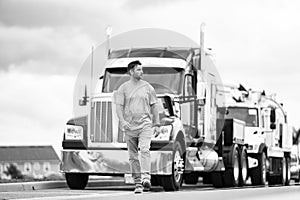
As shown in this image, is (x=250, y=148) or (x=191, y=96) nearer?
(x=191, y=96)

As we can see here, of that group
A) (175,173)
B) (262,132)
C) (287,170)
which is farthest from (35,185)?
(287,170)

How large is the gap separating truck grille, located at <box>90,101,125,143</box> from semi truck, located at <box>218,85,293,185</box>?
5213 millimetres

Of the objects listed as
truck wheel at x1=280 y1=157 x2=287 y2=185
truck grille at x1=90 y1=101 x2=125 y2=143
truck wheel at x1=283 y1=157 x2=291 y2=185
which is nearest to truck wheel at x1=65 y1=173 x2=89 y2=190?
truck grille at x1=90 y1=101 x2=125 y2=143

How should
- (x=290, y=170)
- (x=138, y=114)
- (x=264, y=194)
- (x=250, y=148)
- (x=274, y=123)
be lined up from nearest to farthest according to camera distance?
(x=264, y=194) < (x=138, y=114) < (x=250, y=148) < (x=274, y=123) < (x=290, y=170)

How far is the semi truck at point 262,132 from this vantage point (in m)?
26.0

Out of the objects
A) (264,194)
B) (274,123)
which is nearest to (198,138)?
(274,123)

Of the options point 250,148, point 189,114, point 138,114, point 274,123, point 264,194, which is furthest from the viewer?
point 274,123

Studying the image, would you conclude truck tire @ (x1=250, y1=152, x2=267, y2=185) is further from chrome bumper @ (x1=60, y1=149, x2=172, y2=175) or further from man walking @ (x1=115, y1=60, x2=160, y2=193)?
man walking @ (x1=115, y1=60, x2=160, y2=193)

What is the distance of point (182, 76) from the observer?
750 inches

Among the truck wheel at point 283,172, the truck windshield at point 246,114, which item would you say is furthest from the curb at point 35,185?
the truck wheel at point 283,172

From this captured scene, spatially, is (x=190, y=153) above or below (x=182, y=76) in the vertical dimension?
below

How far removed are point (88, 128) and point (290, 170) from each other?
49.2ft

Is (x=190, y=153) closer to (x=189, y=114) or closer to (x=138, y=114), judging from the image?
(x=189, y=114)

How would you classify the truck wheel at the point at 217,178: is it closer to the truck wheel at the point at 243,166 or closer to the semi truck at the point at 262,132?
the truck wheel at the point at 243,166
